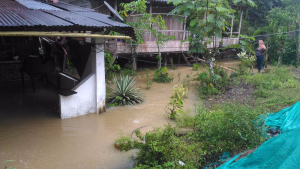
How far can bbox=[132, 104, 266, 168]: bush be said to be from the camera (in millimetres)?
4051

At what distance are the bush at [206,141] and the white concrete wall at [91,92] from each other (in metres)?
2.88

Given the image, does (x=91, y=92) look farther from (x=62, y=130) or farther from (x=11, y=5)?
(x=11, y=5)

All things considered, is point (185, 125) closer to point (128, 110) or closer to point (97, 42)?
A: point (128, 110)

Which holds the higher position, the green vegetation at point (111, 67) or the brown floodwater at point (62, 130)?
the green vegetation at point (111, 67)

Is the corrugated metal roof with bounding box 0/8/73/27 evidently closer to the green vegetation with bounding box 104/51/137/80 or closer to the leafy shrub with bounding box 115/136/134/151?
the leafy shrub with bounding box 115/136/134/151

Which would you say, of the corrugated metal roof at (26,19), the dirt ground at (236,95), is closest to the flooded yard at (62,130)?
the dirt ground at (236,95)

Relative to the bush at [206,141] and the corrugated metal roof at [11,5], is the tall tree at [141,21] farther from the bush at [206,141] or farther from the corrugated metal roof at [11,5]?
the bush at [206,141]

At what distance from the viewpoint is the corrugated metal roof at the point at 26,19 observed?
4.48m

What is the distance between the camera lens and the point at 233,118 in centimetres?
468

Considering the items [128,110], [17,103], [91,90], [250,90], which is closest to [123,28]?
[91,90]

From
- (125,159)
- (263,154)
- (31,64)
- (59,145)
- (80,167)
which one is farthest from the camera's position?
(31,64)

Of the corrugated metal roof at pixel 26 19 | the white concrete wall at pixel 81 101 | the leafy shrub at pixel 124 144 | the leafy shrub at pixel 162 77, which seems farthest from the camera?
the leafy shrub at pixel 162 77

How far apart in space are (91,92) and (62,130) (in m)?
1.39

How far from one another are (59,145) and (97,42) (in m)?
2.84
